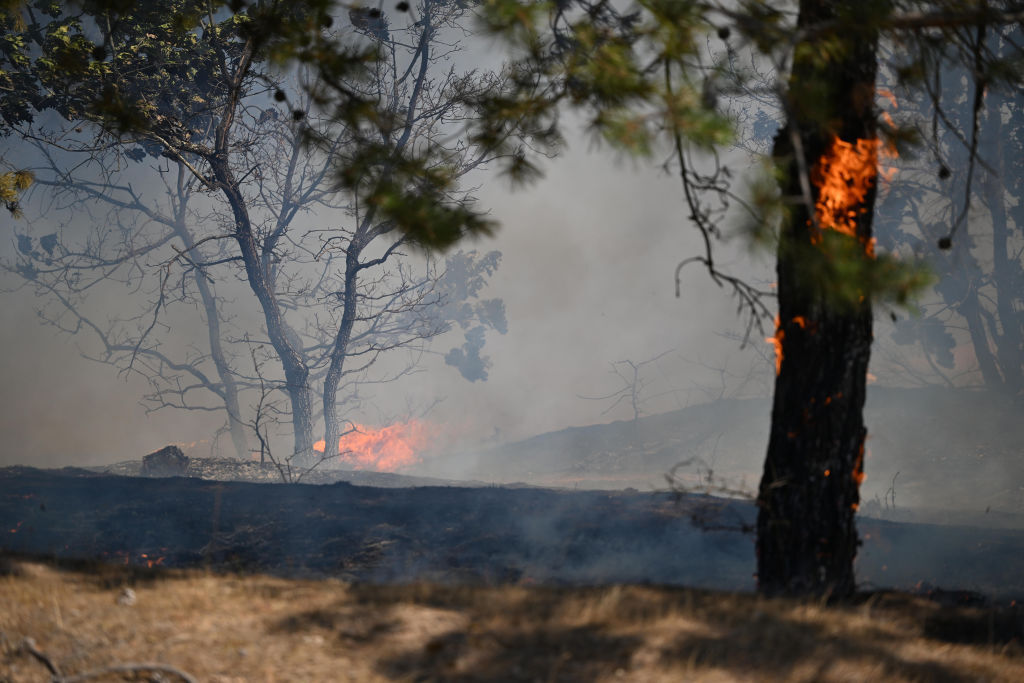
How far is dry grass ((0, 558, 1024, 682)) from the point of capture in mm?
3605

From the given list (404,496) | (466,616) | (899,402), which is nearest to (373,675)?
(466,616)

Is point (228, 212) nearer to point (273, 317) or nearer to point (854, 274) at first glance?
point (273, 317)

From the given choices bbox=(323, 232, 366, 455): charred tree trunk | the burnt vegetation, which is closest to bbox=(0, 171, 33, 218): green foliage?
the burnt vegetation

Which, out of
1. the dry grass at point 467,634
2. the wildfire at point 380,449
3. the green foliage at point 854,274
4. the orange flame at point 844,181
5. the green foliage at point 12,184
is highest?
the green foliage at point 12,184

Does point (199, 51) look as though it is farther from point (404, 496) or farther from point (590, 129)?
point (590, 129)

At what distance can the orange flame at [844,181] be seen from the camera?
16.0ft

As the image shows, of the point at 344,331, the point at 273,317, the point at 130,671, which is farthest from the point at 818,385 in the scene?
the point at 273,317

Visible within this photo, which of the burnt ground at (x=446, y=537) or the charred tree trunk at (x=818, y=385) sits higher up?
the charred tree trunk at (x=818, y=385)

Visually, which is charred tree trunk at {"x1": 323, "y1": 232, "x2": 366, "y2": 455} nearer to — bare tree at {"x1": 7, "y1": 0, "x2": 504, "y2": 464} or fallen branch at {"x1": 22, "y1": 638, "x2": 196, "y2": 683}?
Answer: bare tree at {"x1": 7, "y1": 0, "x2": 504, "y2": 464}

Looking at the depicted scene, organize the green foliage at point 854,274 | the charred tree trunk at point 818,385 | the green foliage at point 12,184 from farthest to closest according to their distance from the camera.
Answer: the green foliage at point 12,184, the charred tree trunk at point 818,385, the green foliage at point 854,274

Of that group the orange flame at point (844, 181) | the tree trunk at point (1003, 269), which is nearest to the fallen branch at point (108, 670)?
the orange flame at point (844, 181)

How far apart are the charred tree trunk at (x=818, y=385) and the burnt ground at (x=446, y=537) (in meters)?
1.62

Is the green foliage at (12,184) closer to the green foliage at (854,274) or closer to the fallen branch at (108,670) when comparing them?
the fallen branch at (108,670)

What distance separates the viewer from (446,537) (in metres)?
8.21
